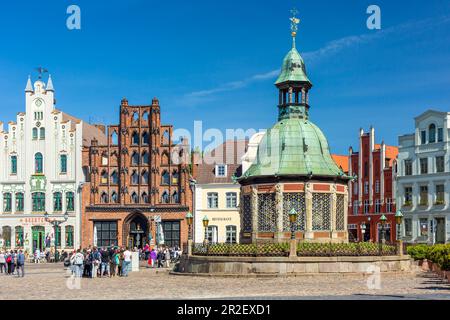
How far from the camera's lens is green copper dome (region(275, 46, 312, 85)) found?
43312 millimetres

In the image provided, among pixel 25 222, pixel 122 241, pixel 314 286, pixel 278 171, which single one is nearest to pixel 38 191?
pixel 25 222

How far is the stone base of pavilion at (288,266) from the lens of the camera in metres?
34.2

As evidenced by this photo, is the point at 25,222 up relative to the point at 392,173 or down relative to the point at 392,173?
down

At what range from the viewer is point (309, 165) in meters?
40.8

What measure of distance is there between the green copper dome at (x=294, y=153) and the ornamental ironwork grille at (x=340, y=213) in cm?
127

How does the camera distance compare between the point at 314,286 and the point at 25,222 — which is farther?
the point at 25,222

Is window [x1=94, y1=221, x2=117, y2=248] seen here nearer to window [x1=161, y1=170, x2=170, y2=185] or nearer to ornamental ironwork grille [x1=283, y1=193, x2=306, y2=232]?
window [x1=161, y1=170, x2=170, y2=185]

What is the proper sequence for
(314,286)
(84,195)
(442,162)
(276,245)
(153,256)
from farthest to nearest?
(84,195) < (442,162) < (153,256) < (276,245) < (314,286)

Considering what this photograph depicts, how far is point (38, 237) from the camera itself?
2916 inches

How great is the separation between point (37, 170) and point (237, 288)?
50.6 m

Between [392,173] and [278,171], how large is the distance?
3596 cm

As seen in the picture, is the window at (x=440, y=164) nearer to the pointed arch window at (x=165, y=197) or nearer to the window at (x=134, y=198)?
the pointed arch window at (x=165, y=197)

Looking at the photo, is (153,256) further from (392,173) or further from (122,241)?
(392,173)

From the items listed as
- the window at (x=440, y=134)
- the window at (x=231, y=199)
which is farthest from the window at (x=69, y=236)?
the window at (x=440, y=134)
